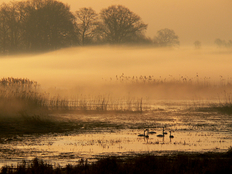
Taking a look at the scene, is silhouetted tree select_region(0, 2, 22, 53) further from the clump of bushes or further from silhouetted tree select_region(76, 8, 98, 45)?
the clump of bushes

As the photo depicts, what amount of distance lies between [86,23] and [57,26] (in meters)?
5.05

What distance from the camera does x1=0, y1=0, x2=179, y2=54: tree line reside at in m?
61.8

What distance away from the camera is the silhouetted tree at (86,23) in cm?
6450

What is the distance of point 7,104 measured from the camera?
87.9ft

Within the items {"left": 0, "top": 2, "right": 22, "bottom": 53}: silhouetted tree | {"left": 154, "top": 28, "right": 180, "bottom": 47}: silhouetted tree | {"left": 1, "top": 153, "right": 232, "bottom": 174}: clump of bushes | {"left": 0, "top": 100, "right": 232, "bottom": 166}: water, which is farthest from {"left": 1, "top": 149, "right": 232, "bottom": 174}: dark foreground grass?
{"left": 154, "top": 28, "right": 180, "bottom": 47}: silhouetted tree

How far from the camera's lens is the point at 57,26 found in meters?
62.3

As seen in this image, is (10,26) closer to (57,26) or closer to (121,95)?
(57,26)

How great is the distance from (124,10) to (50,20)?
445 inches

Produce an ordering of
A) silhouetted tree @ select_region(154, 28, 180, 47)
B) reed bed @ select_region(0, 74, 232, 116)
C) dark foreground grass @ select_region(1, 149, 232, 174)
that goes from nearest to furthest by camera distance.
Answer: dark foreground grass @ select_region(1, 149, 232, 174)
reed bed @ select_region(0, 74, 232, 116)
silhouetted tree @ select_region(154, 28, 180, 47)

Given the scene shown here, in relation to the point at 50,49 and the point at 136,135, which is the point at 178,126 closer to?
the point at 136,135

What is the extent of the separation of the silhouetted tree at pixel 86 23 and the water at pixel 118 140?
40844 mm

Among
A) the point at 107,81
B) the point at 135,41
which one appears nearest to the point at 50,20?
the point at 135,41

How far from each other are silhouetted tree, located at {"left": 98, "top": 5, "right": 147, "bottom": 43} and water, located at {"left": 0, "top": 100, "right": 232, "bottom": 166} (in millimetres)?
40509

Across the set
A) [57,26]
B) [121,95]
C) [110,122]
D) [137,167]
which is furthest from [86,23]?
[137,167]
